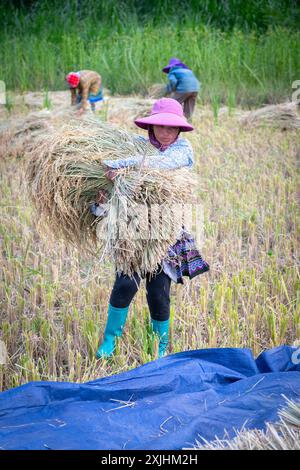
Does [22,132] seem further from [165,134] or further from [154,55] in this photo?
[154,55]

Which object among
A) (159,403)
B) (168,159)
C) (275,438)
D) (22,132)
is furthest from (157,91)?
(275,438)

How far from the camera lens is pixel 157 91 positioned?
9.01m

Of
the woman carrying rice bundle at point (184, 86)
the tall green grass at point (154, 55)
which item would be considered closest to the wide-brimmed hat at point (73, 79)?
the woman carrying rice bundle at point (184, 86)

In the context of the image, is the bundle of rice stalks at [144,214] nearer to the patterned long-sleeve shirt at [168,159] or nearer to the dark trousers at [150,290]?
the patterned long-sleeve shirt at [168,159]

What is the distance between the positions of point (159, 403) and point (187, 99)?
618cm

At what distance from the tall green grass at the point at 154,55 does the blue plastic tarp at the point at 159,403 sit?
20.2 feet

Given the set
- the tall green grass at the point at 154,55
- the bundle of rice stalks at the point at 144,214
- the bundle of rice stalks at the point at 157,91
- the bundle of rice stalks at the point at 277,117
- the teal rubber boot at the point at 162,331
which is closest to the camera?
the bundle of rice stalks at the point at 144,214

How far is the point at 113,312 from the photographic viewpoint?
2.93 meters

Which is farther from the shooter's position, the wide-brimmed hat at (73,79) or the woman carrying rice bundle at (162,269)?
the wide-brimmed hat at (73,79)

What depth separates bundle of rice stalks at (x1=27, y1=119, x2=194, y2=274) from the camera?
257 centimetres

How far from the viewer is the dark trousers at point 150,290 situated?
9.38ft

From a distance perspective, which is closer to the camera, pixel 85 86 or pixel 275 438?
pixel 275 438

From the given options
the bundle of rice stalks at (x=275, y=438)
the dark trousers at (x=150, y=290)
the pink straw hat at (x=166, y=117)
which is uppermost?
the pink straw hat at (x=166, y=117)

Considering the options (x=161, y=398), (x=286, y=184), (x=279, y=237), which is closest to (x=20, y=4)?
(x=286, y=184)
